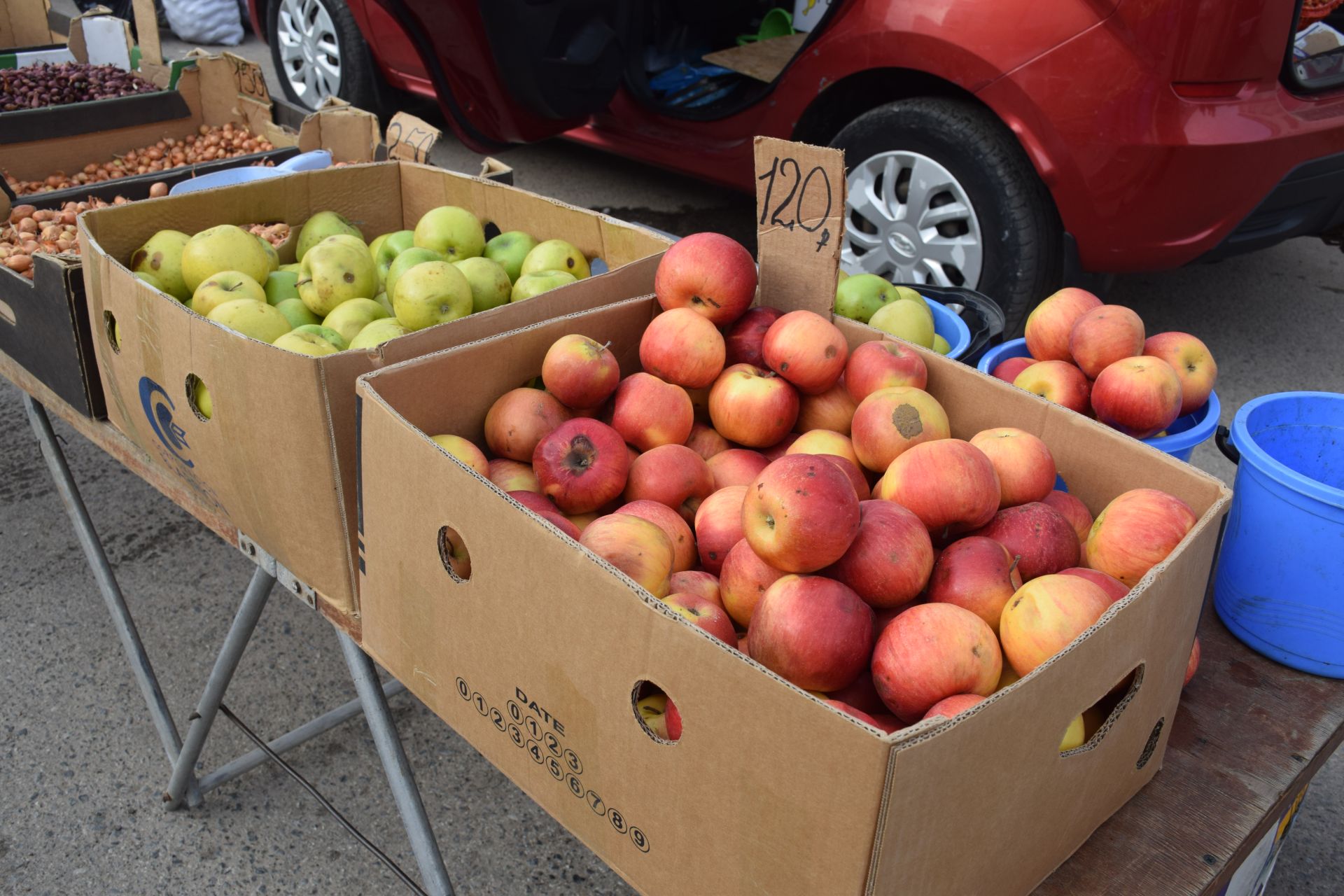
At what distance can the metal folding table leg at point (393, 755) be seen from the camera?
1419 millimetres

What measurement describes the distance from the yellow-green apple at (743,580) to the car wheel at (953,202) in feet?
8.05

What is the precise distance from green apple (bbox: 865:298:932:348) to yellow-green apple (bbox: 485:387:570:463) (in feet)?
2.62

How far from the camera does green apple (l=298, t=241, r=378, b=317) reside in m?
1.86

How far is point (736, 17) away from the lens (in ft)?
16.7

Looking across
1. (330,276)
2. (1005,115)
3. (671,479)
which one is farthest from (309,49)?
(671,479)

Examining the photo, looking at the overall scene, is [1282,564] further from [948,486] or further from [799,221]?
[799,221]

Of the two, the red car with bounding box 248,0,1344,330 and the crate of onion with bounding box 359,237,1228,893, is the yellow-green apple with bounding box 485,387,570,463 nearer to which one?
the crate of onion with bounding box 359,237,1228,893

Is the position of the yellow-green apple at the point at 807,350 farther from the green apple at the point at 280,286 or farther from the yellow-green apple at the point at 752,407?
the green apple at the point at 280,286

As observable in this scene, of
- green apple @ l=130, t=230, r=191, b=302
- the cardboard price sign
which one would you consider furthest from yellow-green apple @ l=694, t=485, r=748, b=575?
green apple @ l=130, t=230, r=191, b=302

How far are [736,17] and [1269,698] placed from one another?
463 cm

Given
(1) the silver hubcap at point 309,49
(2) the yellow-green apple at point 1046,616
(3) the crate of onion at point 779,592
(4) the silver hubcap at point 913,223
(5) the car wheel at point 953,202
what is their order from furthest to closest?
(1) the silver hubcap at point 309,49, (4) the silver hubcap at point 913,223, (5) the car wheel at point 953,202, (2) the yellow-green apple at point 1046,616, (3) the crate of onion at point 779,592

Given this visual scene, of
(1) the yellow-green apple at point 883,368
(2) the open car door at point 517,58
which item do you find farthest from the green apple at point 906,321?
(2) the open car door at point 517,58

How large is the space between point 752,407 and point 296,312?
0.93m

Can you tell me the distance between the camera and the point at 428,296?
1.75 metres
